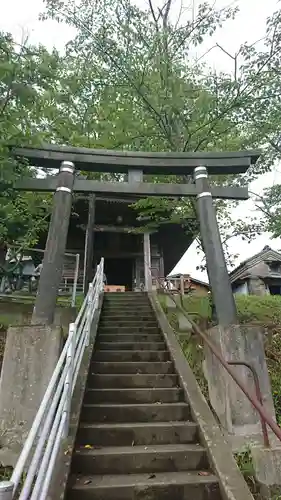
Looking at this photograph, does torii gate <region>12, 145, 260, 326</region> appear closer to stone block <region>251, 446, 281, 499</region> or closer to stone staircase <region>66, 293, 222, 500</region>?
stone staircase <region>66, 293, 222, 500</region>

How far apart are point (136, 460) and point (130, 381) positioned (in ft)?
4.83

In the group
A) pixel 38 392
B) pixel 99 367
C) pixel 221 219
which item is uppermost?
pixel 221 219

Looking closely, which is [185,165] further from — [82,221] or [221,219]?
[82,221]

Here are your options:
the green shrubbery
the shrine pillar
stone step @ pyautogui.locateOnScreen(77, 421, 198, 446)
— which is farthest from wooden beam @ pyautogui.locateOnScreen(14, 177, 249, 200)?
the shrine pillar

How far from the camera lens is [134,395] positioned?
4711 millimetres

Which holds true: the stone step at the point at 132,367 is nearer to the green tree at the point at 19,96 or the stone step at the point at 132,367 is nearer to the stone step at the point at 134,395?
the stone step at the point at 134,395

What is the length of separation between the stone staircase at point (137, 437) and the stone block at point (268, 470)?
46 cm

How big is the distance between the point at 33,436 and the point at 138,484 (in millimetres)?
1633

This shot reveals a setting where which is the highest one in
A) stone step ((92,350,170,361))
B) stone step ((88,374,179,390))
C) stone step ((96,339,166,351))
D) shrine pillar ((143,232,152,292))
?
shrine pillar ((143,232,152,292))

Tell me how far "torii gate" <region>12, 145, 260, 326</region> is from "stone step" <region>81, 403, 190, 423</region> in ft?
4.20

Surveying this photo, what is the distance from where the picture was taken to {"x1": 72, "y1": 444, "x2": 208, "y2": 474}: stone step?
351 cm

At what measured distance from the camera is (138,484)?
10.6ft

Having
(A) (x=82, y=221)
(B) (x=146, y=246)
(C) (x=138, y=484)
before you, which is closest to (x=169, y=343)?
(C) (x=138, y=484)

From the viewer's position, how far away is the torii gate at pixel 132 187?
201 inches
